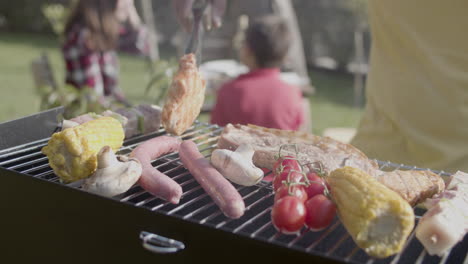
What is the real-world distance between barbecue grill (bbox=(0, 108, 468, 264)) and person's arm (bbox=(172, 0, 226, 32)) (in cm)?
80

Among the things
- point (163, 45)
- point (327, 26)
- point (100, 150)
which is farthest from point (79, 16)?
point (163, 45)

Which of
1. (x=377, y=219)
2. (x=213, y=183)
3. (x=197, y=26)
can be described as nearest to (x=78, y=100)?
(x=197, y=26)

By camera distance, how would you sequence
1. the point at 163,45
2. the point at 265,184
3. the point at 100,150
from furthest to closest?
the point at 163,45, the point at 265,184, the point at 100,150

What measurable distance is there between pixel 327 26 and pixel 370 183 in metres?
11.4

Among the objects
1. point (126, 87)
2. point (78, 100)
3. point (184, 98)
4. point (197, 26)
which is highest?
point (197, 26)

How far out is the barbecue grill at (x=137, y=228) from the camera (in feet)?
5.55

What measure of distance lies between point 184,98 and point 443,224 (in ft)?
4.35

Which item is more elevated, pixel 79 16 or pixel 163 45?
pixel 79 16

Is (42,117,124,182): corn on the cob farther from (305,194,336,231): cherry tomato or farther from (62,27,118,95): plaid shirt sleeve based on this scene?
(62,27,118,95): plaid shirt sleeve

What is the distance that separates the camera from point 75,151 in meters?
2.04

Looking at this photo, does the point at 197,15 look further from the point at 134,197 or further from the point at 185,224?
the point at 185,224

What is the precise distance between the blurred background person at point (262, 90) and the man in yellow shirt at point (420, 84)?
1875 mm

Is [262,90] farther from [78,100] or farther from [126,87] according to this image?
[126,87]

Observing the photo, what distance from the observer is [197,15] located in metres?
2.68
